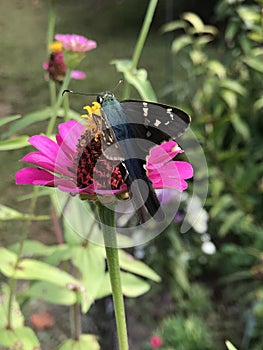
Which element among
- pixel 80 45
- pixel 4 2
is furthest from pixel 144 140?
pixel 4 2

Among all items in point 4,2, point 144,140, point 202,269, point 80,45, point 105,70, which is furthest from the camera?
point 105,70

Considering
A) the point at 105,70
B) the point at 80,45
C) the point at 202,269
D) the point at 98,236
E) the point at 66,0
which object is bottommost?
the point at 202,269

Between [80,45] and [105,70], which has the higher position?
[80,45]

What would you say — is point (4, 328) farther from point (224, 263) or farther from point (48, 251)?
point (224, 263)

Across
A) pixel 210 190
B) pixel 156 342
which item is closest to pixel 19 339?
pixel 156 342

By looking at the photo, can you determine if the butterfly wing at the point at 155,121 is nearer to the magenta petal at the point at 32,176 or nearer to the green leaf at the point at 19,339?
the magenta petal at the point at 32,176

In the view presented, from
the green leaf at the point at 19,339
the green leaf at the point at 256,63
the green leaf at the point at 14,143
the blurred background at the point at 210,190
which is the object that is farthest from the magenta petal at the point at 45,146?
the green leaf at the point at 256,63
